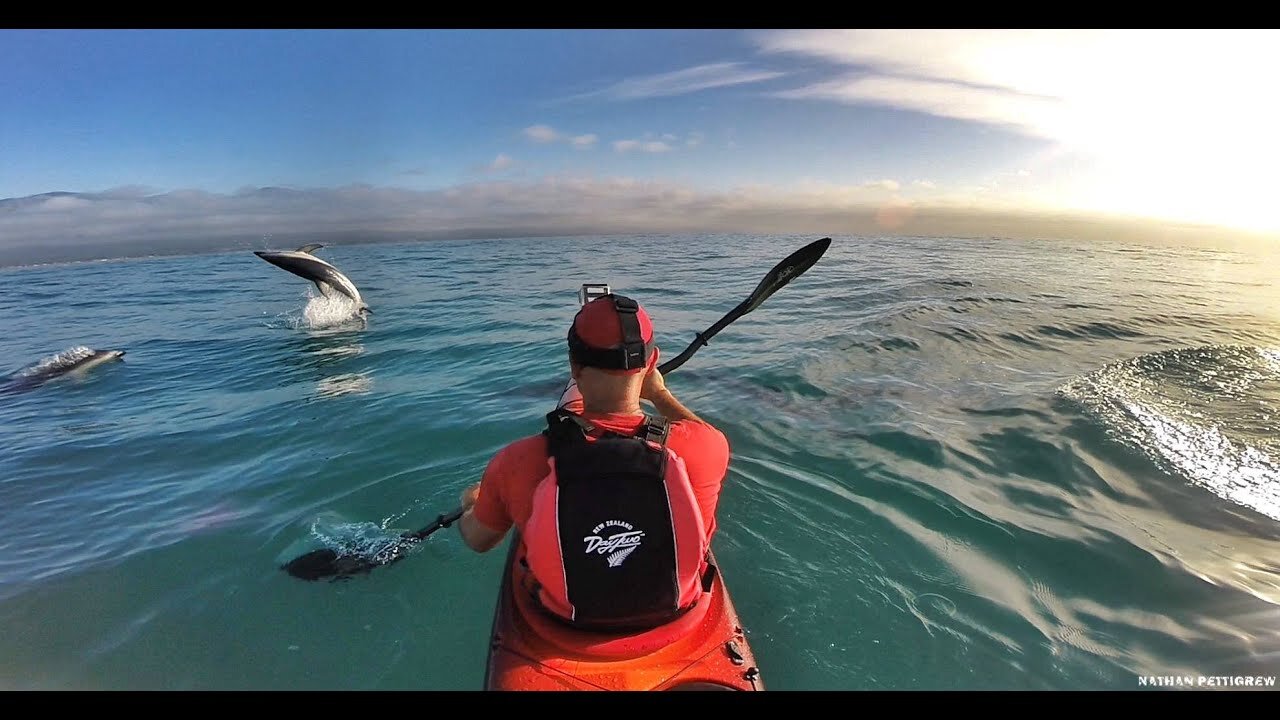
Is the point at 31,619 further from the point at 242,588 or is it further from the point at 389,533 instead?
the point at 389,533

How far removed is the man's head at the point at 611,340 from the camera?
276 centimetres

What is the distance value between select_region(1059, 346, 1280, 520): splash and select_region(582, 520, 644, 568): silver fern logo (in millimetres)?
6908

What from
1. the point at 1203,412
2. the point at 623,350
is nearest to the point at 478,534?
the point at 623,350

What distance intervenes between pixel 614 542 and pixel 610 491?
0.26 meters

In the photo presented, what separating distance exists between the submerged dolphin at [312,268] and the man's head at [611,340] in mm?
14178

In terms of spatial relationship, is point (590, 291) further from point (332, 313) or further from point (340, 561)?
point (332, 313)

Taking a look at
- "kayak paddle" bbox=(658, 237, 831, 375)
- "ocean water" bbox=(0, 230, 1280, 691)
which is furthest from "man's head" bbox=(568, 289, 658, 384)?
"kayak paddle" bbox=(658, 237, 831, 375)

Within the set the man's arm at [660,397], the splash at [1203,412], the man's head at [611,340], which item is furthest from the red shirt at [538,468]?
the splash at [1203,412]

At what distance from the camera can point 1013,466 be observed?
695 cm

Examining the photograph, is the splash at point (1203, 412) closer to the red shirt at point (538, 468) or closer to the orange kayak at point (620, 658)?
the orange kayak at point (620, 658)
